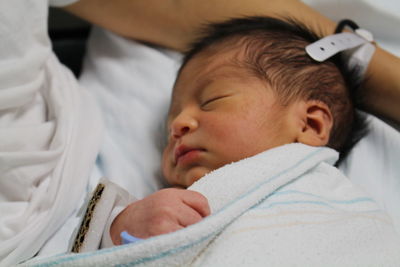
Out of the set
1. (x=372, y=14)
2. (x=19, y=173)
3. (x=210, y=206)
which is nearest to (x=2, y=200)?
(x=19, y=173)

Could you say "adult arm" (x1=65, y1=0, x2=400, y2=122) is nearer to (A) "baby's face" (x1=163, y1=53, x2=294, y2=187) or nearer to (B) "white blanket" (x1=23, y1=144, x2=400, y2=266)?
(A) "baby's face" (x1=163, y1=53, x2=294, y2=187)

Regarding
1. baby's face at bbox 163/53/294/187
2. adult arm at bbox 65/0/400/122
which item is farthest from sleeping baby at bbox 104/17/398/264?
adult arm at bbox 65/0/400/122

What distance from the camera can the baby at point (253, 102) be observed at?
2.64 feet

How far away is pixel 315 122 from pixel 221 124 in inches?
6.9

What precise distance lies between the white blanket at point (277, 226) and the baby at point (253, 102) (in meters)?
0.07

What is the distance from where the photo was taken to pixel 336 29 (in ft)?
3.42

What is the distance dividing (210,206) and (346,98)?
408 mm

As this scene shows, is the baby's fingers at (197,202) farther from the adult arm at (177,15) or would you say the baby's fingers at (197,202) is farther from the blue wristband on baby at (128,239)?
the adult arm at (177,15)

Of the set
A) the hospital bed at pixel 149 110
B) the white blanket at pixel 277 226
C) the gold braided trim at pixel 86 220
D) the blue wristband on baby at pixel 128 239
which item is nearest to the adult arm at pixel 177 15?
the hospital bed at pixel 149 110

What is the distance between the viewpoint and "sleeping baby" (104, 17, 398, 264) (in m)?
0.79

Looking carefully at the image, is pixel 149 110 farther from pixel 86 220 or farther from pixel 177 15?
pixel 86 220

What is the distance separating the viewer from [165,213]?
2.04ft

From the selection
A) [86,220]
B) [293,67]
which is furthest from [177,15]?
[86,220]

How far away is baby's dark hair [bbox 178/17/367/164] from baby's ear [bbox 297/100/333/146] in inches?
0.6
